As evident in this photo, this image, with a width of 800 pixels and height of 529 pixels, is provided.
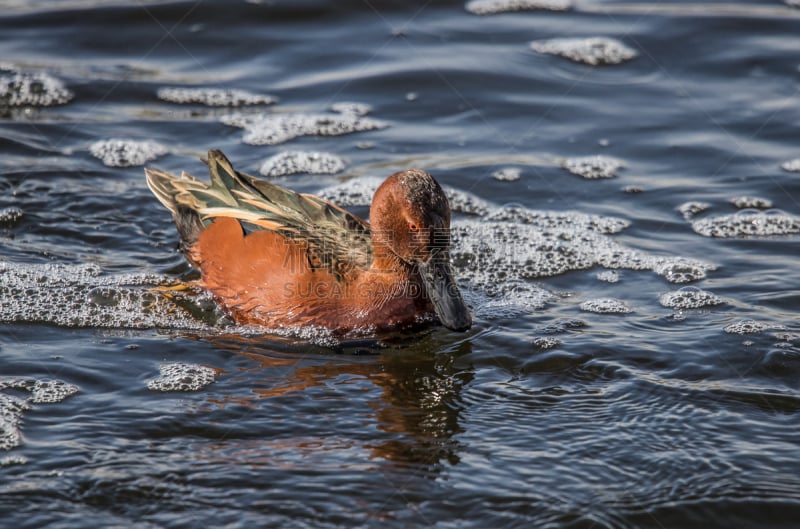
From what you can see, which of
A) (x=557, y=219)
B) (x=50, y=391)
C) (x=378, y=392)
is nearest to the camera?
(x=50, y=391)

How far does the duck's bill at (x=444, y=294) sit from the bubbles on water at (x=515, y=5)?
6303mm

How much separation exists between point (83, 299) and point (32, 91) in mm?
3922

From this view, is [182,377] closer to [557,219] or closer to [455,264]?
[455,264]

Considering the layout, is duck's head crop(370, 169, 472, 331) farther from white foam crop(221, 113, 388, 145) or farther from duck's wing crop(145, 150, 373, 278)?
white foam crop(221, 113, 388, 145)

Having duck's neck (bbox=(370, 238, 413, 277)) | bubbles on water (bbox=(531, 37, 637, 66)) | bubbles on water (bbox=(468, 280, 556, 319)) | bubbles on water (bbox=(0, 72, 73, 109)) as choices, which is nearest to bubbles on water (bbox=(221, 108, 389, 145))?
bubbles on water (bbox=(0, 72, 73, 109))

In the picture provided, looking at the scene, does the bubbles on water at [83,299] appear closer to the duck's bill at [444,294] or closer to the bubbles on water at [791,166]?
the duck's bill at [444,294]

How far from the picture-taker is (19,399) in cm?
498

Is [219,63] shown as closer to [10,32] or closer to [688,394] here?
[10,32]

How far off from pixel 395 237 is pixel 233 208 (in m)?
1.17

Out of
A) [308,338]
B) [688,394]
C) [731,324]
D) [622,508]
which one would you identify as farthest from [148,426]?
[731,324]

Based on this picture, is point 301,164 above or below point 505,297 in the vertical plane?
above

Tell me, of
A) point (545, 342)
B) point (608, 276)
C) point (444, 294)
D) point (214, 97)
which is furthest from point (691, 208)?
point (214, 97)

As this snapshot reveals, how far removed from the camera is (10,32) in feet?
34.2

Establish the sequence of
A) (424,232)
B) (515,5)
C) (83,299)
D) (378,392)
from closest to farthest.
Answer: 1. (378,392)
2. (424,232)
3. (83,299)
4. (515,5)
